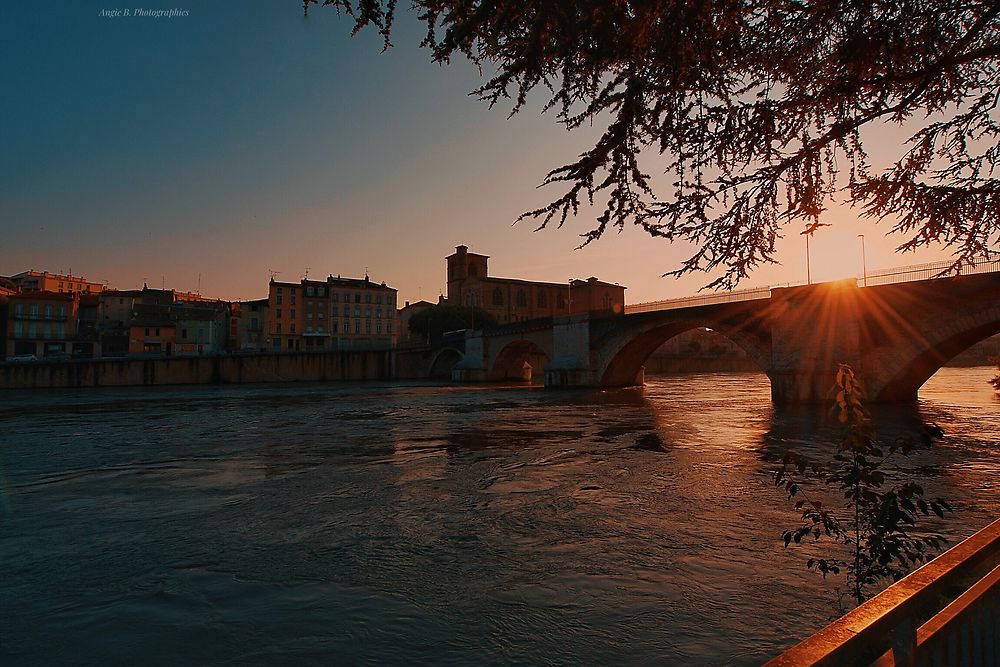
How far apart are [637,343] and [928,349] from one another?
70.5 ft

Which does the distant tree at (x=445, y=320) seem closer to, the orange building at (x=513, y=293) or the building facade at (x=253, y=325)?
the orange building at (x=513, y=293)

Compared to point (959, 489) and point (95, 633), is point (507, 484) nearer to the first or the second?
point (95, 633)

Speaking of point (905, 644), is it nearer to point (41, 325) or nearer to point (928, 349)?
point (928, 349)

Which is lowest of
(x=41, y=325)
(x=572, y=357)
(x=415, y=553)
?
(x=415, y=553)

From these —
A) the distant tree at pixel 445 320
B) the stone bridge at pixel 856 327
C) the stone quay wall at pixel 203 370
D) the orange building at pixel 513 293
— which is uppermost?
the orange building at pixel 513 293

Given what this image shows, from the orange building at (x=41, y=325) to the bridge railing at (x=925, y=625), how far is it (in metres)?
86.8

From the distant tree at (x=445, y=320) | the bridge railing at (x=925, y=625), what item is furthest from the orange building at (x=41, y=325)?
the bridge railing at (x=925, y=625)

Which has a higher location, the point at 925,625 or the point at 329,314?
the point at 329,314

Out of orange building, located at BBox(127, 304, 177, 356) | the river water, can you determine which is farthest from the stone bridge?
orange building, located at BBox(127, 304, 177, 356)

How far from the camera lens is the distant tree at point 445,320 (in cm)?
8569

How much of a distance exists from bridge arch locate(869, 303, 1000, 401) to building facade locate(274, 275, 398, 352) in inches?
2518

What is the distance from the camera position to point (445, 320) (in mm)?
85875

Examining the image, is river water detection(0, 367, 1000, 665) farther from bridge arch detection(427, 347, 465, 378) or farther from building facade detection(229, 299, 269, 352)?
building facade detection(229, 299, 269, 352)

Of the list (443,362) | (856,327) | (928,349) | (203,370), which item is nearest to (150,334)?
(203,370)
